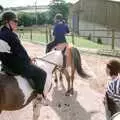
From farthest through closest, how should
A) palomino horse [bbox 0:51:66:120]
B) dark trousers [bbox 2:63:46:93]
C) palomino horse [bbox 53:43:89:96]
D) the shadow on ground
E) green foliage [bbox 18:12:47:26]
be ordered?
green foliage [bbox 18:12:47:26], palomino horse [bbox 53:43:89:96], the shadow on ground, dark trousers [bbox 2:63:46:93], palomino horse [bbox 0:51:66:120]

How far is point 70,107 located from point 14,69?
2924 mm

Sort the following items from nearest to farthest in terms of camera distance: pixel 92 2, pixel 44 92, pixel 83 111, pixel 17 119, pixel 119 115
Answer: pixel 119 115, pixel 44 92, pixel 17 119, pixel 83 111, pixel 92 2

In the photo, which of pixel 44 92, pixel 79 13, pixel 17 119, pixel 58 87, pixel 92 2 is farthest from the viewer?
pixel 79 13

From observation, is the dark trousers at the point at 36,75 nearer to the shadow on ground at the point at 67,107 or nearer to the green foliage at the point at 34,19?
the shadow on ground at the point at 67,107

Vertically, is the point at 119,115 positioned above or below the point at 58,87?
above

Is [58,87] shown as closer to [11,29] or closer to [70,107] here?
[70,107]

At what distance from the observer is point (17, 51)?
6660 millimetres

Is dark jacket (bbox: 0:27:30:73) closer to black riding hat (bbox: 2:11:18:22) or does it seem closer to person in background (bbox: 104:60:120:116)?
black riding hat (bbox: 2:11:18:22)

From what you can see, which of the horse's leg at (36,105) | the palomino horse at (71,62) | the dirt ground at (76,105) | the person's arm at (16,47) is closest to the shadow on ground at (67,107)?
the dirt ground at (76,105)

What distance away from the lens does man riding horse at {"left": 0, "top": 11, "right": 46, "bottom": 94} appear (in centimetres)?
656

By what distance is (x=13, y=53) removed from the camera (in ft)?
21.9

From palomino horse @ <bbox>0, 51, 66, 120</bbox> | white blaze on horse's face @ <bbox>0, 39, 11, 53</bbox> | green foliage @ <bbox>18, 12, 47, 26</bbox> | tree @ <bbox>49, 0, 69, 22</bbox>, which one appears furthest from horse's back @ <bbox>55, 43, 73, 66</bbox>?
tree @ <bbox>49, 0, 69, 22</bbox>

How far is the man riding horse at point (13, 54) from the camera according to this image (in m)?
6.56

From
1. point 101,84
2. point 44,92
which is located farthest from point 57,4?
point 44,92
